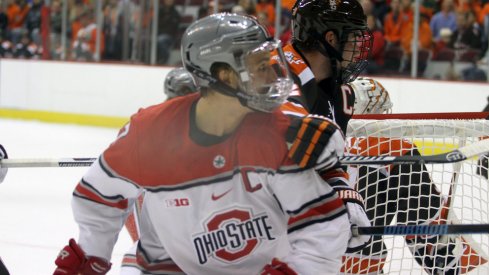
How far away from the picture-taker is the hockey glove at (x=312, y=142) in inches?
62.8

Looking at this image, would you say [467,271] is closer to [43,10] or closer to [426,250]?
[426,250]

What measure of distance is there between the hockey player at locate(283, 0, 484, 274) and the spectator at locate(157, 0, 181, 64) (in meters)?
6.22

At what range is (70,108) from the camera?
9234 millimetres

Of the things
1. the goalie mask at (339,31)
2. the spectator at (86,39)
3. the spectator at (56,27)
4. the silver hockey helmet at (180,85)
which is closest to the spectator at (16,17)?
the spectator at (56,27)

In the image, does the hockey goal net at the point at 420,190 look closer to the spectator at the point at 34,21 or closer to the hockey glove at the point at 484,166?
the hockey glove at the point at 484,166

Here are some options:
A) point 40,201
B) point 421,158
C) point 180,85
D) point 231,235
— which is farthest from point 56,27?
point 231,235

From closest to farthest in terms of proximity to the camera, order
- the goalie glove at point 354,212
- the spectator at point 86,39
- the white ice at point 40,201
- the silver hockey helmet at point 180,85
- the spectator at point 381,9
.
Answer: the goalie glove at point 354,212, the white ice at point 40,201, the silver hockey helmet at point 180,85, the spectator at point 381,9, the spectator at point 86,39

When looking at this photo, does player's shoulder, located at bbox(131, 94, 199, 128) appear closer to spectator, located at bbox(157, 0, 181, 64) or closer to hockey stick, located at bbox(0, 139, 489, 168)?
hockey stick, located at bbox(0, 139, 489, 168)

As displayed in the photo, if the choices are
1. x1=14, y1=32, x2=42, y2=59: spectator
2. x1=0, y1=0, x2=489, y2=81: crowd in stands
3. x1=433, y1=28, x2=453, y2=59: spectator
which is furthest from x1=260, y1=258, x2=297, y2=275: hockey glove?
x1=14, y1=32, x2=42, y2=59: spectator

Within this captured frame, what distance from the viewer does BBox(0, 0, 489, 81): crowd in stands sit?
744cm

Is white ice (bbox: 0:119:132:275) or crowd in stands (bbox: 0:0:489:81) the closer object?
white ice (bbox: 0:119:132:275)

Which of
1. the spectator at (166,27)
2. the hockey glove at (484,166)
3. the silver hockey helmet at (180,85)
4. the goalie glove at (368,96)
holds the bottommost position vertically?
the spectator at (166,27)

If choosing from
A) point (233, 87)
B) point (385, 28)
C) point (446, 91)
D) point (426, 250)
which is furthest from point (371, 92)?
point (385, 28)

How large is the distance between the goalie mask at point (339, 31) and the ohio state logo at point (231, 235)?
803 millimetres
